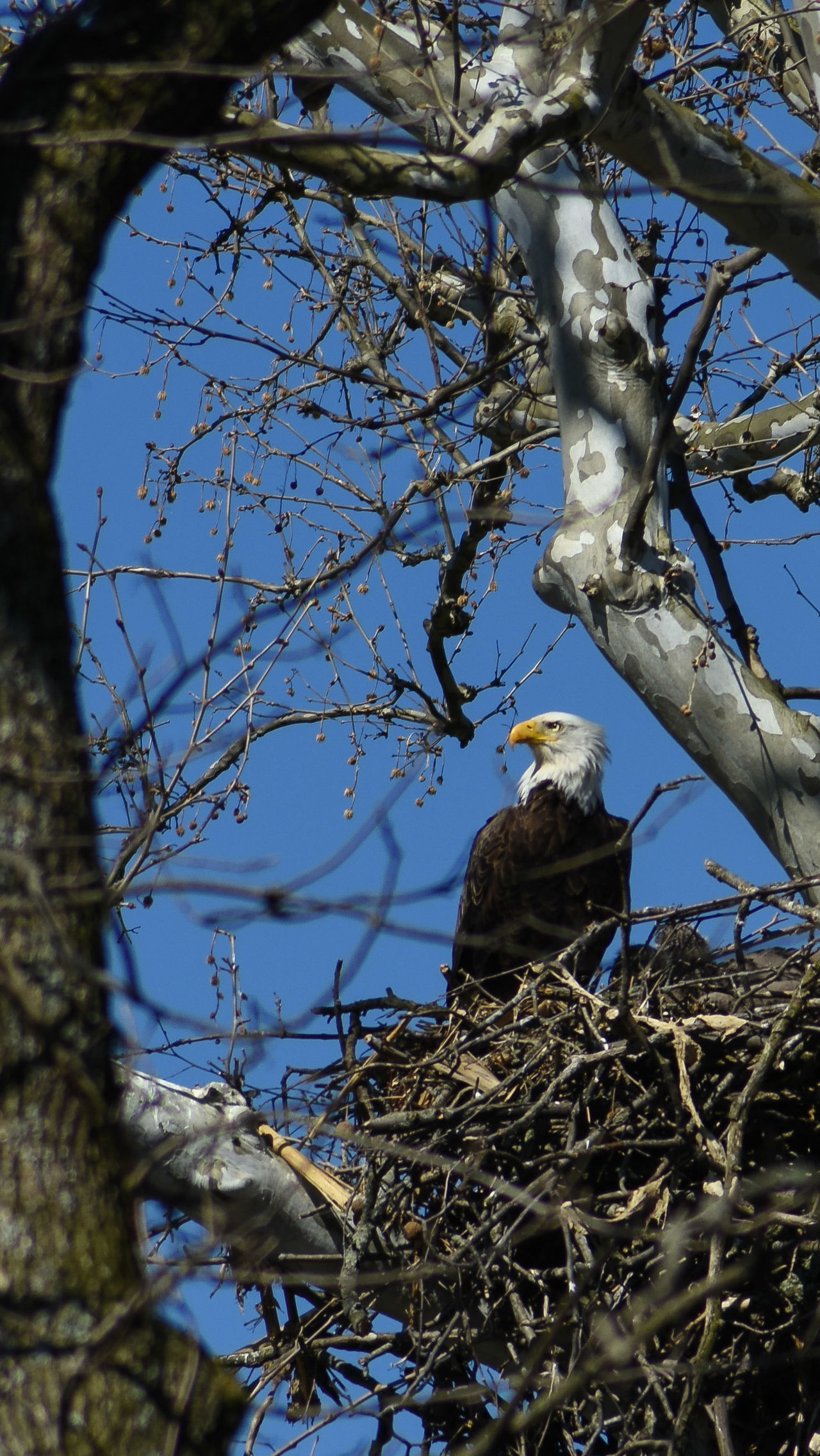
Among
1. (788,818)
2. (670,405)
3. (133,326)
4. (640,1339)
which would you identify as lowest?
(640,1339)

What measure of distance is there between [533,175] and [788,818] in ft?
7.78

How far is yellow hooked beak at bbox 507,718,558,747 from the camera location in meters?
7.23

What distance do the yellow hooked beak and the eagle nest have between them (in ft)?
A: 8.35

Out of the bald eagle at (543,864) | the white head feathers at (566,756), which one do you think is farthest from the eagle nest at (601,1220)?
the white head feathers at (566,756)

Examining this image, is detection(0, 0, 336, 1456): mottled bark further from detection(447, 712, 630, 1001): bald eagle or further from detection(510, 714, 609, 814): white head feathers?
detection(510, 714, 609, 814): white head feathers

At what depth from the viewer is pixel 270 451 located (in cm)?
719

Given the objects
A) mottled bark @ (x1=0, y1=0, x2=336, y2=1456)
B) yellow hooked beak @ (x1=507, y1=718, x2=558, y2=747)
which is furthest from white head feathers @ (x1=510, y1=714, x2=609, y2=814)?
mottled bark @ (x1=0, y1=0, x2=336, y2=1456)

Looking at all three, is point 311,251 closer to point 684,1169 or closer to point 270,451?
point 270,451

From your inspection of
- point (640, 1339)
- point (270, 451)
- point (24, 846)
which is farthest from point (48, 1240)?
point (270, 451)

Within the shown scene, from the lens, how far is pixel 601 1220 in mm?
3898

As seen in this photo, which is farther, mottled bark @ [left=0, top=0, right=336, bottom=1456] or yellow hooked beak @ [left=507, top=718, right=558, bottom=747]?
yellow hooked beak @ [left=507, top=718, right=558, bottom=747]

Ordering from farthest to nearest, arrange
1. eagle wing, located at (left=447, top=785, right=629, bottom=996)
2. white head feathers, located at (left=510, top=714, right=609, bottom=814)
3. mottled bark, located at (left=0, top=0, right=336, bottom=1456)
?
white head feathers, located at (left=510, top=714, right=609, bottom=814)
eagle wing, located at (left=447, top=785, right=629, bottom=996)
mottled bark, located at (left=0, top=0, right=336, bottom=1456)

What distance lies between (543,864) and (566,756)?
0.70 meters

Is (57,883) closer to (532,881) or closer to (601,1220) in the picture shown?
(601,1220)
